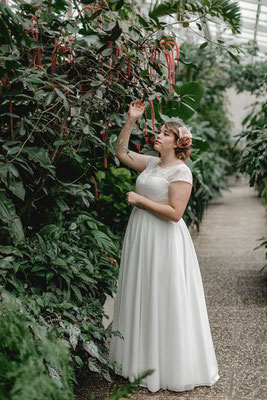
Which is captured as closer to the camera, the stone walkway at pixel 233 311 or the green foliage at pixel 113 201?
the stone walkway at pixel 233 311

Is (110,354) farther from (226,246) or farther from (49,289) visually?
(226,246)

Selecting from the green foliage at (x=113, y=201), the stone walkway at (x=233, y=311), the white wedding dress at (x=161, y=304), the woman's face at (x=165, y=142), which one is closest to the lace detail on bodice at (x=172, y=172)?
the white wedding dress at (x=161, y=304)

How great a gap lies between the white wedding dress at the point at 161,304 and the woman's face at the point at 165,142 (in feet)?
0.35

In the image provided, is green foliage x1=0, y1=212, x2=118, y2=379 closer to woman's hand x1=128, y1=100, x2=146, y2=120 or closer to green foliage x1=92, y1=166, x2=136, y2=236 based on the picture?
woman's hand x1=128, y1=100, x2=146, y2=120

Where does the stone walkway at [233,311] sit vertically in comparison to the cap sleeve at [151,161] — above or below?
below

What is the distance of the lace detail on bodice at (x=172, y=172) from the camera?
2930 mm

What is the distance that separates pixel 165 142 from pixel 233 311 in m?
2.05

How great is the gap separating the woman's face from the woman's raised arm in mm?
158

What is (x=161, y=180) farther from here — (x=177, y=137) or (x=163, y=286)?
(x=163, y=286)

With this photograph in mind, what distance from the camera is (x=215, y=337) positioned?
389 centimetres

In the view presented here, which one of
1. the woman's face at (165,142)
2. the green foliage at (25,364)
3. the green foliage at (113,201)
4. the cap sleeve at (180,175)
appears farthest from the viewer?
the green foliage at (113,201)

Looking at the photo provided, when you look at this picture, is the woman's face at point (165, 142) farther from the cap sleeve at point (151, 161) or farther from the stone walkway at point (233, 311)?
the stone walkway at point (233, 311)

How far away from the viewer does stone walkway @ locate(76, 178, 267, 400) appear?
117 inches

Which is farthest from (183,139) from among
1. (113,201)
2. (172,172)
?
(113,201)
